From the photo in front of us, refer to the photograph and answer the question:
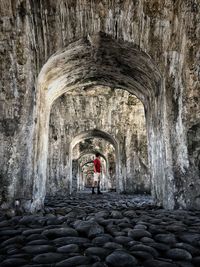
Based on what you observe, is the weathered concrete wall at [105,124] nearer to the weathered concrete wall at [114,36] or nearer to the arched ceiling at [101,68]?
the arched ceiling at [101,68]

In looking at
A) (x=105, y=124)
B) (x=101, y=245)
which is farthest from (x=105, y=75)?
(x=105, y=124)

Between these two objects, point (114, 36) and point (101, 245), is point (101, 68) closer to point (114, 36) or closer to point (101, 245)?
point (114, 36)

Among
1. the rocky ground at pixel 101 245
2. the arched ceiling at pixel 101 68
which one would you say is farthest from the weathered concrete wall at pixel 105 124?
the rocky ground at pixel 101 245

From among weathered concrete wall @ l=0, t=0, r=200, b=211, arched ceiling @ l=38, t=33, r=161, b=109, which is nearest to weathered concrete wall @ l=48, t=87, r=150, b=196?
arched ceiling @ l=38, t=33, r=161, b=109

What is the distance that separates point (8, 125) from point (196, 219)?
294 centimetres

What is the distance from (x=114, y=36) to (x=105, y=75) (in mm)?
1582

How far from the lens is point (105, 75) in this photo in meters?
5.75

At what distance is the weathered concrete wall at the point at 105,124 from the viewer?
1074cm

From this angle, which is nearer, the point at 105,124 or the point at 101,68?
the point at 101,68

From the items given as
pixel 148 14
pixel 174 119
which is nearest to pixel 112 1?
pixel 148 14

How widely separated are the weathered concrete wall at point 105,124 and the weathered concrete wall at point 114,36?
254 inches

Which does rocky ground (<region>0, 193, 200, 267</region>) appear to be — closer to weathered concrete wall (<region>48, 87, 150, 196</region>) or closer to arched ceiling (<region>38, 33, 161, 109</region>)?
arched ceiling (<region>38, 33, 161, 109</region>)

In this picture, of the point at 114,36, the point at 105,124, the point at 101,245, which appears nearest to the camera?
the point at 101,245

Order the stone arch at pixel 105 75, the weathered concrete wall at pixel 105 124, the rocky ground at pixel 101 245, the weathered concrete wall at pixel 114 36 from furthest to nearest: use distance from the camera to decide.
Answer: the weathered concrete wall at pixel 105 124 → the stone arch at pixel 105 75 → the weathered concrete wall at pixel 114 36 → the rocky ground at pixel 101 245
